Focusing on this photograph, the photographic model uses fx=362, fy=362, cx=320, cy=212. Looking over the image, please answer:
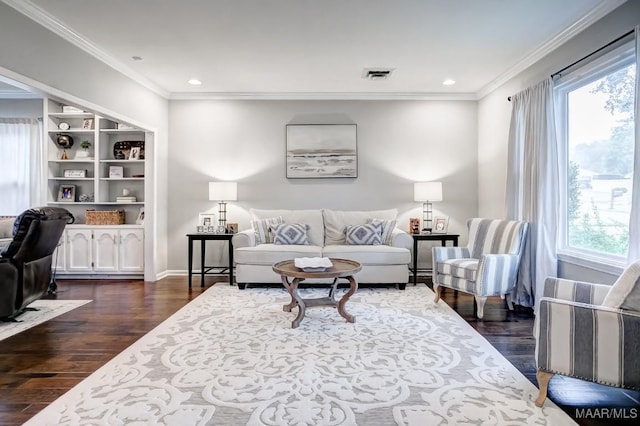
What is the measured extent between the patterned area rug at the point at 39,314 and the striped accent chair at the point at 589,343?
13.0 feet

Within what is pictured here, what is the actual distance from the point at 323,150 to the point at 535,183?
112 inches

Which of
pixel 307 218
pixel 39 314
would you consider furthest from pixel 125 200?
pixel 307 218

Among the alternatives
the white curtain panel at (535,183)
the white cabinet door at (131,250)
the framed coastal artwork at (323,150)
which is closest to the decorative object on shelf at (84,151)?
the white cabinet door at (131,250)

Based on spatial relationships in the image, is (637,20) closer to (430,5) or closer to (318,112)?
(430,5)

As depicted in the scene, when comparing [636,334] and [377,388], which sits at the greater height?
[636,334]

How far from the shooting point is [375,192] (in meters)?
5.49

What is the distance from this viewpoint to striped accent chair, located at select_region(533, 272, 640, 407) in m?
1.79

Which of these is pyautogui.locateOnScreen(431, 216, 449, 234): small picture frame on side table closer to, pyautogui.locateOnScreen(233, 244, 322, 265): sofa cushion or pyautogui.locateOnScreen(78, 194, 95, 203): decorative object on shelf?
pyautogui.locateOnScreen(233, 244, 322, 265): sofa cushion

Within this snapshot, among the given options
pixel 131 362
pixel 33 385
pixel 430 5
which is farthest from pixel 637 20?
pixel 33 385

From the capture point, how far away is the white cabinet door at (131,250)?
5.16m

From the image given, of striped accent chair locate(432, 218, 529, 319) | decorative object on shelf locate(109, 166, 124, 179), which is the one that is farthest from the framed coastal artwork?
decorative object on shelf locate(109, 166, 124, 179)

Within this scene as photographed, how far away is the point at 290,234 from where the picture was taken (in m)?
4.86

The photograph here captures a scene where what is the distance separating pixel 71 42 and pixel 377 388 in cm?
404

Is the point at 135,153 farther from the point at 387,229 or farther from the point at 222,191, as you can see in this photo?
the point at 387,229
